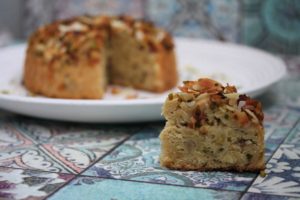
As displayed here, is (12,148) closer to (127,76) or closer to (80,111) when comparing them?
(80,111)

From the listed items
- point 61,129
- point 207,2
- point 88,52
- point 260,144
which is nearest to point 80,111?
point 61,129

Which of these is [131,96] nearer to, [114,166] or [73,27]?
[73,27]

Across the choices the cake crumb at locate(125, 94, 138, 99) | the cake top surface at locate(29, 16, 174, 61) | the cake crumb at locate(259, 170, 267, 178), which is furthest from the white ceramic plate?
the cake crumb at locate(259, 170, 267, 178)

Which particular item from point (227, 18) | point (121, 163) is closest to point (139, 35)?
point (227, 18)

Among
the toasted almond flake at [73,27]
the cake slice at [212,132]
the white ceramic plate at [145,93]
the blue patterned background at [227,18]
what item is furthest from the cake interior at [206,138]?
the blue patterned background at [227,18]

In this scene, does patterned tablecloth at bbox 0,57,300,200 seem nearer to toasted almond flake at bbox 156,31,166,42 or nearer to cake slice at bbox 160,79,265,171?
cake slice at bbox 160,79,265,171

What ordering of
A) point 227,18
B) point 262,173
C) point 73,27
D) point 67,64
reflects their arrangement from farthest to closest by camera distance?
1. point 227,18
2. point 73,27
3. point 67,64
4. point 262,173

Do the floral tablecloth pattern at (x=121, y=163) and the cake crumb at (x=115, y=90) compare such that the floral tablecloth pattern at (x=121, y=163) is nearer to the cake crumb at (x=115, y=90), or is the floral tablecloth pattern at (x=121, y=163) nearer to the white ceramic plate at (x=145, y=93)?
the white ceramic plate at (x=145, y=93)
